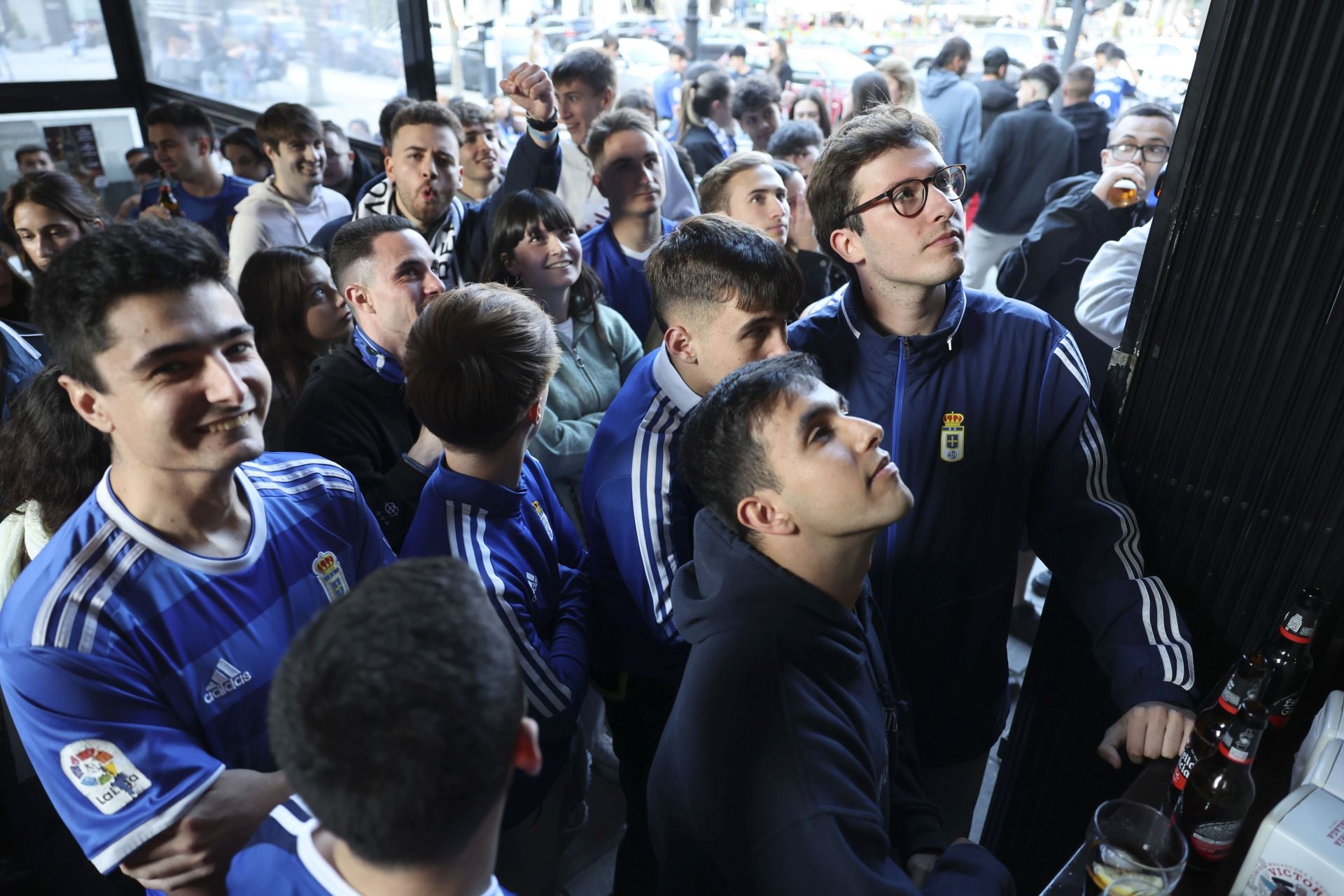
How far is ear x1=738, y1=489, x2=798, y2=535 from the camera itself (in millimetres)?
1358

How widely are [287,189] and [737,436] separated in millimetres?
3489

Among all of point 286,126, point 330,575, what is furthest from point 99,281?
point 286,126

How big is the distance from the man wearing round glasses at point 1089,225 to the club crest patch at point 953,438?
5.17 feet

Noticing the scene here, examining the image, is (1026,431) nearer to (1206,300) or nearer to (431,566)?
(1206,300)

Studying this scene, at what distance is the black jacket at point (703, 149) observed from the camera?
508 cm

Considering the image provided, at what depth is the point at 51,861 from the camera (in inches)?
81.5

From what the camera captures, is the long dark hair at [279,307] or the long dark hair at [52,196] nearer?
the long dark hair at [279,307]

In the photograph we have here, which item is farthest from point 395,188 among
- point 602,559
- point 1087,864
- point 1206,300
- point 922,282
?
point 1087,864

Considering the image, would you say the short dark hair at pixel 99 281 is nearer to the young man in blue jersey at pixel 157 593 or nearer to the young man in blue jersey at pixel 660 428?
the young man in blue jersey at pixel 157 593

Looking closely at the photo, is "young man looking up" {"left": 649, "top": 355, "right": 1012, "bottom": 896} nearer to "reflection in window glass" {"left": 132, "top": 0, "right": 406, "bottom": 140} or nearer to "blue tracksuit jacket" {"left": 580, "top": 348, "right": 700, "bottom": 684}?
"blue tracksuit jacket" {"left": 580, "top": 348, "right": 700, "bottom": 684}

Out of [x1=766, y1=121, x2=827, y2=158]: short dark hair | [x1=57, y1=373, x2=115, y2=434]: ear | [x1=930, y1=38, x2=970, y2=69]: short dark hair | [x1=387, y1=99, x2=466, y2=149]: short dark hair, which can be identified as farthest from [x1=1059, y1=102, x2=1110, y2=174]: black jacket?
[x1=57, y1=373, x2=115, y2=434]: ear

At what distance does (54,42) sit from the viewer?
22.8ft

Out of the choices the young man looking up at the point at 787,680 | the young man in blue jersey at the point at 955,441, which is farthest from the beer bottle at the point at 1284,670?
the young man looking up at the point at 787,680

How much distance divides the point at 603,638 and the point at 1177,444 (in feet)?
4.29
